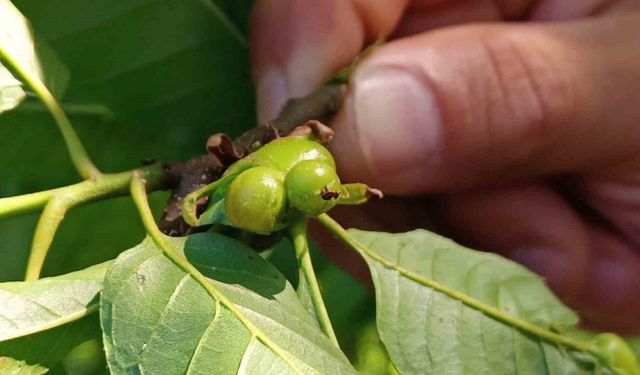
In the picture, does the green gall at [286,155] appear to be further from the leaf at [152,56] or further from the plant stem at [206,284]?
the leaf at [152,56]

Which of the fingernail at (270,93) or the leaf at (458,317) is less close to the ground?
the fingernail at (270,93)

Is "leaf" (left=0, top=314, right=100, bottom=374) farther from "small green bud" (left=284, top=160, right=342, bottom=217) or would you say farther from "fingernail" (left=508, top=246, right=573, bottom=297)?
"fingernail" (left=508, top=246, right=573, bottom=297)

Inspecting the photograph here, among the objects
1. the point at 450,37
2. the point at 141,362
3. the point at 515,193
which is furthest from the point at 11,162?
the point at 515,193

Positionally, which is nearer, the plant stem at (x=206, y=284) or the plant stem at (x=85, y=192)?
the plant stem at (x=206, y=284)

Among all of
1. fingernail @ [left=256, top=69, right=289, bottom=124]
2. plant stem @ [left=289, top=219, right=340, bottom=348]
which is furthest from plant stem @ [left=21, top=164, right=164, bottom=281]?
fingernail @ [left=256, top=69, right=289, bottom=124]

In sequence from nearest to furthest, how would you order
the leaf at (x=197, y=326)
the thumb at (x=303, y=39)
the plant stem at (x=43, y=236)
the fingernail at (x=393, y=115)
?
1. the leaf at (x=197, y=326)
2. the plant stem at (x=43, y=236)
3. the fingernail at (x=393, y=115)
4. the thumb at (x=303, y=39)

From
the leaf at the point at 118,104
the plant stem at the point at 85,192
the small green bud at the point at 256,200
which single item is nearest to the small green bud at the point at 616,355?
the small green bud at the point at 256,200

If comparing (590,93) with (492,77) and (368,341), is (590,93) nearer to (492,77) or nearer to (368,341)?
(492,77)

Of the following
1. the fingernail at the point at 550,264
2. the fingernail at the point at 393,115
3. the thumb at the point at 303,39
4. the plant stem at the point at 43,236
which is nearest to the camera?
the plant stem at the point at 43,236
